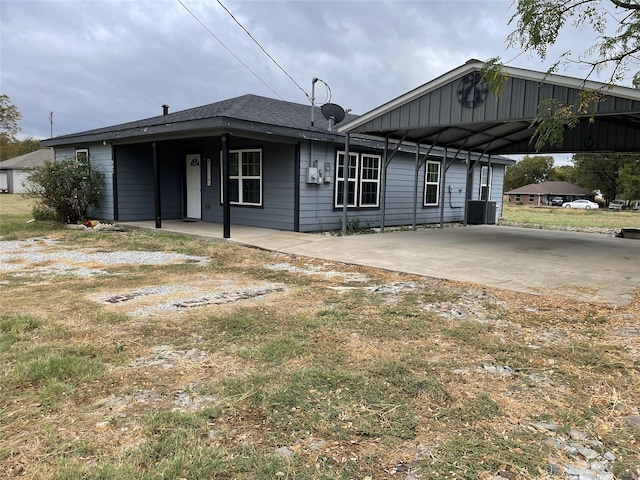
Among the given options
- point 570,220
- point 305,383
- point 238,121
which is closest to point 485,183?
point 570,220

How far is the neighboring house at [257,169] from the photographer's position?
10.1 meters

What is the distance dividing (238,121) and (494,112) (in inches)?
186

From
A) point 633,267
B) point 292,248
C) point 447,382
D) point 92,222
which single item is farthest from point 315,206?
point 447,382

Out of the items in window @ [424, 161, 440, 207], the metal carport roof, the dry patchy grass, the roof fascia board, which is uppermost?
the metal carport roof

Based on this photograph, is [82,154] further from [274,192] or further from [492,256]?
[492,256]

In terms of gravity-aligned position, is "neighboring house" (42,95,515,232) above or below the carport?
below

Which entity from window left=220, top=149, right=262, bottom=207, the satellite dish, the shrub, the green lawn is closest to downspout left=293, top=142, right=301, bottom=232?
window left=220, top=149, right=262, bottom=207

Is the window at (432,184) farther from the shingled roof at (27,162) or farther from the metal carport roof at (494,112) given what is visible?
the shingled roof at (27,162)

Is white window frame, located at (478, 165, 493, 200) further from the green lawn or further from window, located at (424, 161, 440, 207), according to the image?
window, located at (424, 161, 440, 207)

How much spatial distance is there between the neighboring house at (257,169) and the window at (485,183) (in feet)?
6.81

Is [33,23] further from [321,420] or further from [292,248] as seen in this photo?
[321,420]

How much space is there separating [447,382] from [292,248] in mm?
5561

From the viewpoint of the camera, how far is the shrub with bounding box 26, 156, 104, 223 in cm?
1088

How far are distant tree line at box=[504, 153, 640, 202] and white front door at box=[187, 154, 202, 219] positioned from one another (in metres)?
21.2
